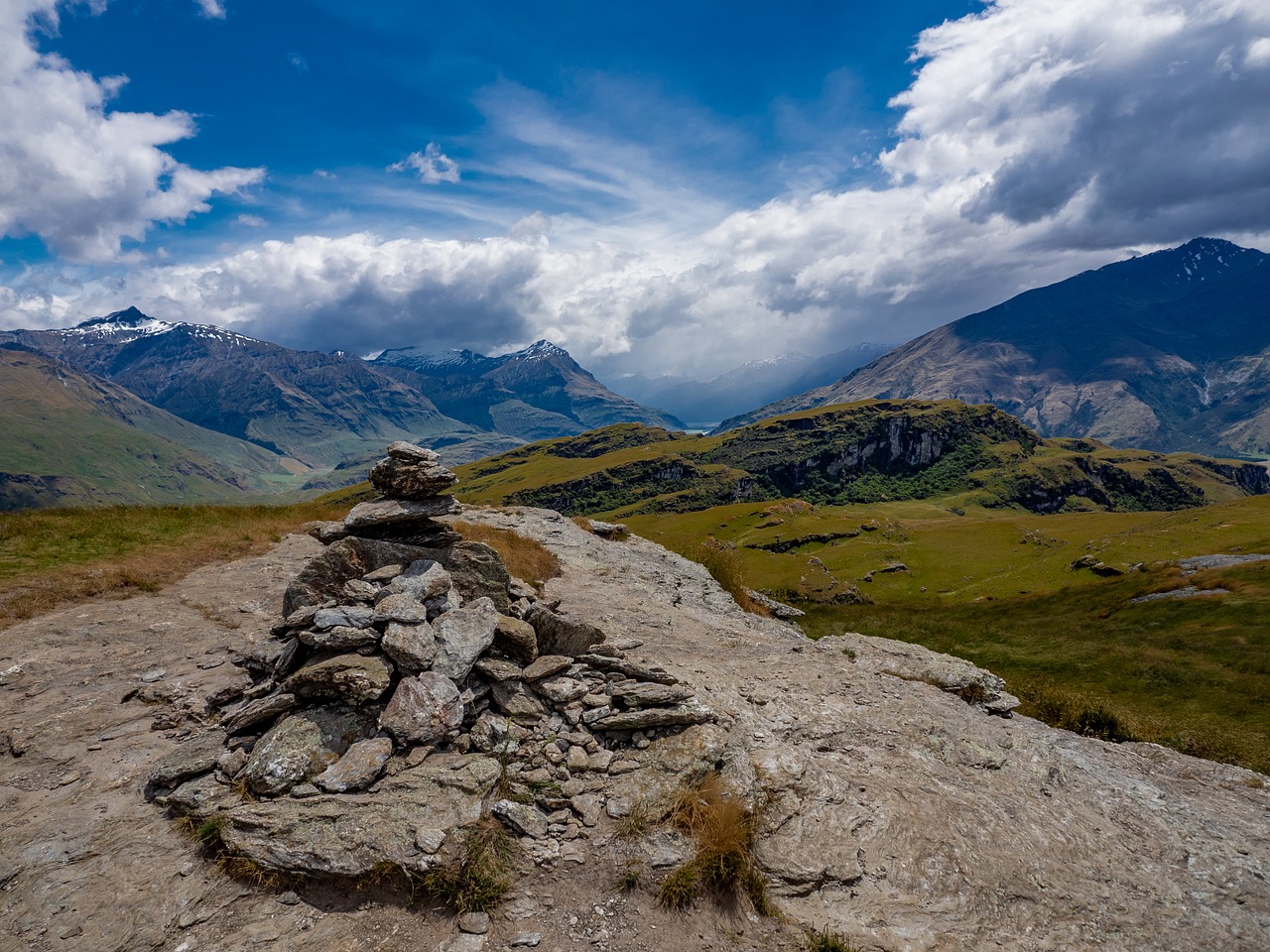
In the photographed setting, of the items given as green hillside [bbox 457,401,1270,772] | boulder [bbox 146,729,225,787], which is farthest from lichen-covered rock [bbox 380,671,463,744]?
green hillside [bbox 457,401,1270,772]

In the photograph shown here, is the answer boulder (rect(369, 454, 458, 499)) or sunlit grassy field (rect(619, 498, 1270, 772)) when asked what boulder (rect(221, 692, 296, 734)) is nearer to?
boulder (rect(369, 454, 458, 499))

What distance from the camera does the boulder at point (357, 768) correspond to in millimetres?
10367

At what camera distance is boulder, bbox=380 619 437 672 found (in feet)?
39.4

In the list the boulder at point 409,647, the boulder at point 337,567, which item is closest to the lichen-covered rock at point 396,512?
the boulder at point 337,567

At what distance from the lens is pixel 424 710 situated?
11.6 m

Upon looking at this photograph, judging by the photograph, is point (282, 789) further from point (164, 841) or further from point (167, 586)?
point (167, 586)

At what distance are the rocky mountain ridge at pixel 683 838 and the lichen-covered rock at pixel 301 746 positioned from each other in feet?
1.47

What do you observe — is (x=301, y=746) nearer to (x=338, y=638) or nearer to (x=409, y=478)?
(x=338, y=638)

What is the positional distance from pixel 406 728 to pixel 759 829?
24.6ft

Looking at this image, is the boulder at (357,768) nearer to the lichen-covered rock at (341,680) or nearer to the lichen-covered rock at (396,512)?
the lichen-covered rock at (341,680)

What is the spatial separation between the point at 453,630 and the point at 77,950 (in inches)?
281

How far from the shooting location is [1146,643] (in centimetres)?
3444

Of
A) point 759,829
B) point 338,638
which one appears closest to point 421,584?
point 338,638

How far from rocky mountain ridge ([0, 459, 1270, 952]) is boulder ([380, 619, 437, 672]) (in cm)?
123
